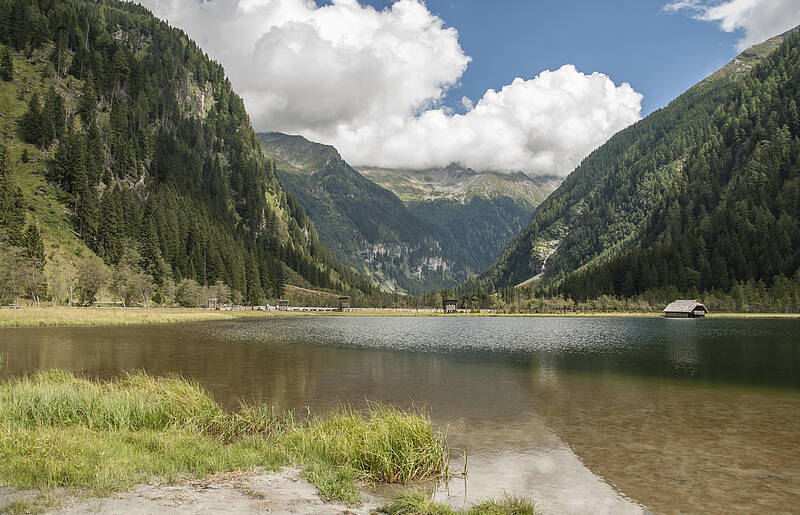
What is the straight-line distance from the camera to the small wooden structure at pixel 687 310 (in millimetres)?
170500

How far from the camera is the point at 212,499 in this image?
1141cm

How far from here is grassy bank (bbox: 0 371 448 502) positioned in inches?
483

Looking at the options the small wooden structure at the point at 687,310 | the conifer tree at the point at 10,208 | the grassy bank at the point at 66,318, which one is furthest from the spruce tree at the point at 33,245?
the small wooden structure at the point at 687,310

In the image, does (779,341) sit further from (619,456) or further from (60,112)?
(60,112)

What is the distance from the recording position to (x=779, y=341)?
69.6 meters

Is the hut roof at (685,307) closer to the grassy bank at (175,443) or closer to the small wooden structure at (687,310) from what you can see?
the small wooden structure at (687,310)

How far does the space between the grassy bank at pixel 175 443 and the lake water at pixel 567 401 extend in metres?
2.18

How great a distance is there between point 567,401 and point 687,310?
16896 centimetres

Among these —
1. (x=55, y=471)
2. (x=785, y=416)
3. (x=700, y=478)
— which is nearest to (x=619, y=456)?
(x=700, y=478)

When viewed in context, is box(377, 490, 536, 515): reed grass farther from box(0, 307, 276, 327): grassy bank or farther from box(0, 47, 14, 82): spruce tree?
box(0, 47, 14, 82): spruce tree

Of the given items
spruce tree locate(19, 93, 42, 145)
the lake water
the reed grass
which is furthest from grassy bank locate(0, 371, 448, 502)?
spruce tree locate(19, 93, 42, 145)

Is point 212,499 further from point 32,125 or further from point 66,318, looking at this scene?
point 32,125

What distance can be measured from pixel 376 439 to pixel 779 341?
77.7 m

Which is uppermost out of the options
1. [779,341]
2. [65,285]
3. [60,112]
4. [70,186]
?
[60,112]
